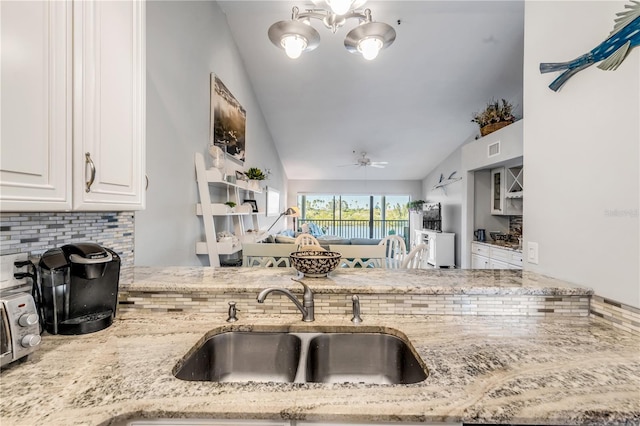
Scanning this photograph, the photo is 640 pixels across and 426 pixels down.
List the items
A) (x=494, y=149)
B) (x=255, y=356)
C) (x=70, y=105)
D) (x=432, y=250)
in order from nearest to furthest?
1. (x=70, y=105)
2. (x=255, y=356)
3. (x=494, y=149)
4. (x=432, y=250)

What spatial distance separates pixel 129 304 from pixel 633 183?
6.41 feet

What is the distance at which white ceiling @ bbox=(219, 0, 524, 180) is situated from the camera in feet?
11.4

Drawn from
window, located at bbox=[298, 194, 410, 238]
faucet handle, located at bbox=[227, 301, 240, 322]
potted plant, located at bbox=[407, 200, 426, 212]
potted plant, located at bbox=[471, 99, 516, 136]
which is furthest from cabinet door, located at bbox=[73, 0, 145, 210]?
window, located at bbox=[298, 194, 410, 238]

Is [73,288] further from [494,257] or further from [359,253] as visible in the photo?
[494,257]

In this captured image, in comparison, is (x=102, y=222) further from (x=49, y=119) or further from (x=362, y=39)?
(x=362, y=39)

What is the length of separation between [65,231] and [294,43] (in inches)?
67.1

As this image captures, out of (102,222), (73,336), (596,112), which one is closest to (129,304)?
(73,336)

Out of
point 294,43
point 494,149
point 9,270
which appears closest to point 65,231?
point 9,270

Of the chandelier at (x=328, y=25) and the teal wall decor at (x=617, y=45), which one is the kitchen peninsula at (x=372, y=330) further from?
the chandelier at (x=328, y=25)

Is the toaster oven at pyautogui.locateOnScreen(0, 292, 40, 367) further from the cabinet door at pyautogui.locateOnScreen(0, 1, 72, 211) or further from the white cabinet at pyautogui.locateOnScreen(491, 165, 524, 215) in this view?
the white cabinet at pyautogui.locateOnScreen(491, 165, 524, 215)

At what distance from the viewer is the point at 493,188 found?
436 cm

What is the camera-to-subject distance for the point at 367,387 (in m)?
0.78

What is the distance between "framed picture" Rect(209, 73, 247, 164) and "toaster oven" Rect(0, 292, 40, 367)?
229 centimetres

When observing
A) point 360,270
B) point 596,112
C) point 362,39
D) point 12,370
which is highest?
point 362,39
